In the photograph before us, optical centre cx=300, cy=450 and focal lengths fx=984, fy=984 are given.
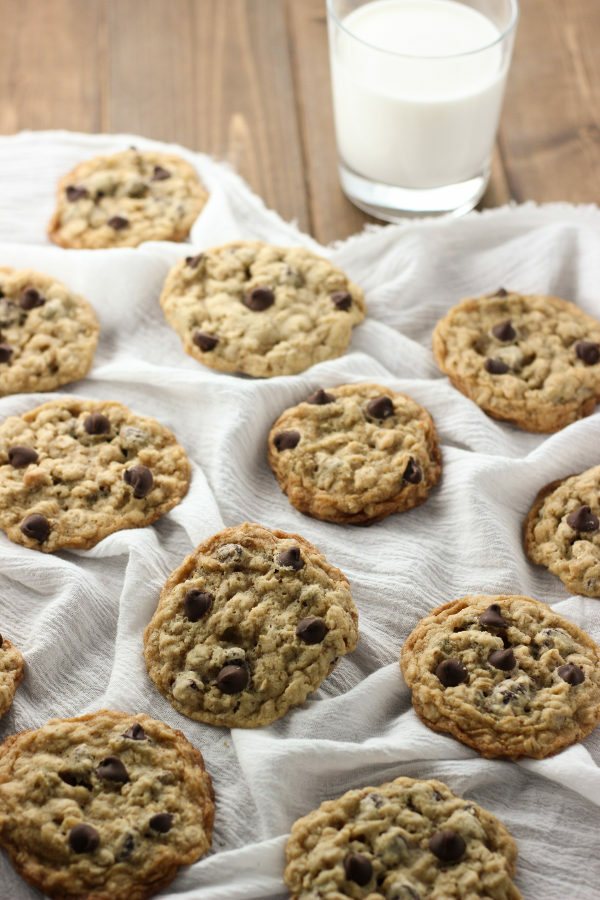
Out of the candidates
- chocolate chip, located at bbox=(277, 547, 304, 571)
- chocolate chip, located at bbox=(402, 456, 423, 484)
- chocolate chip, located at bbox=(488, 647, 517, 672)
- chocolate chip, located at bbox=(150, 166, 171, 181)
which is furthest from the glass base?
chocolate chip, located at bbox=(488, 647, 517, 672)

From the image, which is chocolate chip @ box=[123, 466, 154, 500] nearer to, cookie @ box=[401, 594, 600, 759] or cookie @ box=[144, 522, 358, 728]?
cookie @ box=[144, 522, 358, 728]

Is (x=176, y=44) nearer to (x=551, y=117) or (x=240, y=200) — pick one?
(x=240, y=200)

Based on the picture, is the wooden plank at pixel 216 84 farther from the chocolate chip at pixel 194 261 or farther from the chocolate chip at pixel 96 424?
the chocolate chip at pixel 96 424

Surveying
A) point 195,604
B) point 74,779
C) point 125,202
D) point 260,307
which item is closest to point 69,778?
point 74,779

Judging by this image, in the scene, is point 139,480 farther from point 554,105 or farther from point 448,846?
point 554,105

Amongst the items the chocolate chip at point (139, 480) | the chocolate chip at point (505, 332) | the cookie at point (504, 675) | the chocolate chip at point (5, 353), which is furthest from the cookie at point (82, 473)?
the chocolate chip at point (505, 332)

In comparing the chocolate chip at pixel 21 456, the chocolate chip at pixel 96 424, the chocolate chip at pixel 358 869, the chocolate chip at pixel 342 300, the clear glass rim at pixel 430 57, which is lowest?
the chocolate chip at pixel 358 869

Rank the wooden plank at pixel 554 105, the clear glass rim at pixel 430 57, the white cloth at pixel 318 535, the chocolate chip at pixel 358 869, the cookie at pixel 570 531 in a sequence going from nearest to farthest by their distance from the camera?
1. the chocolate chip at pixel 358 869
2. the white cloth at pixel 318 535
3. the cookie at pixel 570 531
4. the clear glass rim at pixel 430 57
5. the wooden plank at pixel 554 105
